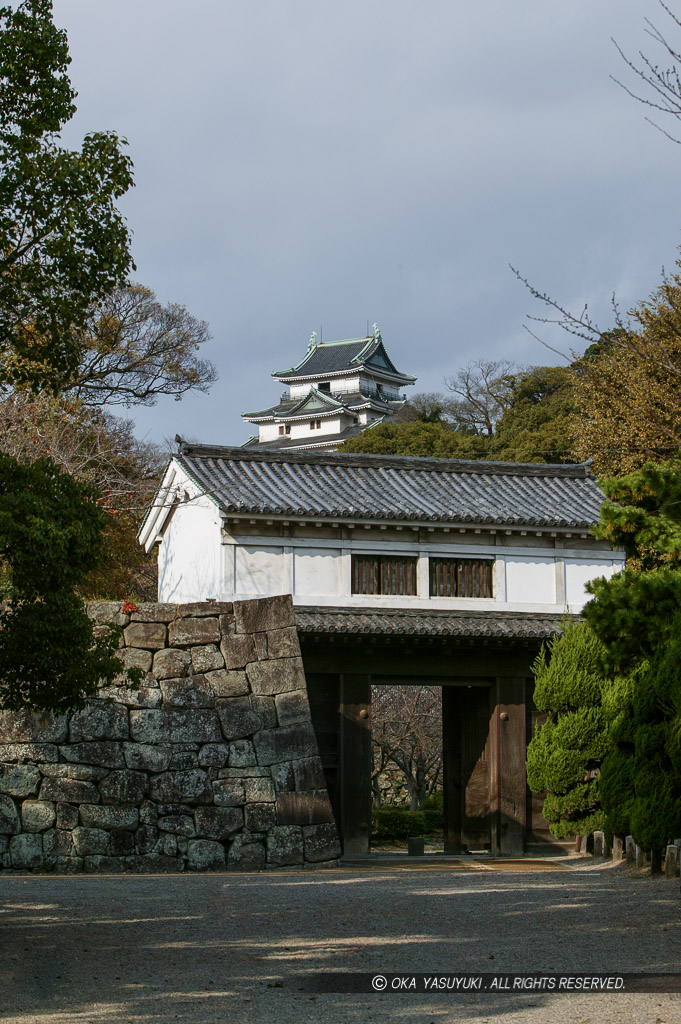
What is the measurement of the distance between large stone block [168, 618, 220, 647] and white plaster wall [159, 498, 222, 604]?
2.52 m

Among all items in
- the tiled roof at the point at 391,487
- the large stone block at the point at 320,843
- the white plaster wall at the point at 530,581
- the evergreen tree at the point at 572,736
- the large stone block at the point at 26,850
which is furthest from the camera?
the white plaster wall at the point at 530,581

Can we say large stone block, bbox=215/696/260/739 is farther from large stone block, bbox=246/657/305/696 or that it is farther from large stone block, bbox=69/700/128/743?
large stone block, bbox=69/700/128/743

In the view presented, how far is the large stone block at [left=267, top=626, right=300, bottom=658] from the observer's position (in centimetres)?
1658

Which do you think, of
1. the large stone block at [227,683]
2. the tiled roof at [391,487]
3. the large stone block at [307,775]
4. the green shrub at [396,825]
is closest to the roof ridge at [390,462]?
the tiled roof at [391,487]

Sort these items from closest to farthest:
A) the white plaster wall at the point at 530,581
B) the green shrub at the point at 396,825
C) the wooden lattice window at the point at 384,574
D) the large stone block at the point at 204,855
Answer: the large stone block at the point at 204,855 < the wooden lattice window at the point at 384,574 < the white plaster wall at the point at 530,581 < the green shrub at the point at 396,825

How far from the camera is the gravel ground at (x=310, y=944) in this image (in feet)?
22.0

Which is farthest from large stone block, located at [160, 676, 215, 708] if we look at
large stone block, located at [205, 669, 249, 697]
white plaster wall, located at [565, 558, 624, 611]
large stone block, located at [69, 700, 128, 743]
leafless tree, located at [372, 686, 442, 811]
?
leafless tree, located at [372, 686, 442, 811]

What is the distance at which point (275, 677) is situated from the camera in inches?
650

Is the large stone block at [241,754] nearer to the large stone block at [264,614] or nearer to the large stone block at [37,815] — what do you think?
the large stone block at [264,614]

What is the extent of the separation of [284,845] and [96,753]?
298 centimetres

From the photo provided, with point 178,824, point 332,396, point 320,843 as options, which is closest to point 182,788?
point 178,824

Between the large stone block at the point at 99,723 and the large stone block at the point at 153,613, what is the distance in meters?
1.33

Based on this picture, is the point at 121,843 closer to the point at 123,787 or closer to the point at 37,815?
the point at 123,787

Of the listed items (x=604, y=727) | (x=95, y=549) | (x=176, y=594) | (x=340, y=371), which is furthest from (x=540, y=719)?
(x=340, y=371)
